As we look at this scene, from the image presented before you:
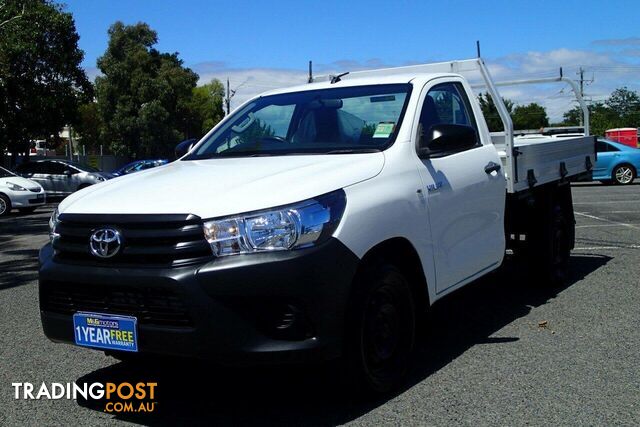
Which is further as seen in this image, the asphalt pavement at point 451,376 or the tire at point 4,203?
the tire at point 4,203

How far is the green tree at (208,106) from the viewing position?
58094mm

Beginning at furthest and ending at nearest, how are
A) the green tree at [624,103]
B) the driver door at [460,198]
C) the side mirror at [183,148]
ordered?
the green tree at [624,103] < the side mirror at [183,148] < the driver door at [460,198]

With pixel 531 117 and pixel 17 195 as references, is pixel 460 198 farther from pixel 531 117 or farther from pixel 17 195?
pixel 531 117

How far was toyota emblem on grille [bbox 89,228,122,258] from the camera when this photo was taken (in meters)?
3.73

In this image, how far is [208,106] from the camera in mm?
72438

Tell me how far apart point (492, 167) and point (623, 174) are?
759 inches

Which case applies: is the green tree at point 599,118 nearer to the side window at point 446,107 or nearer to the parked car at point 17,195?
the parked car at point 17,195

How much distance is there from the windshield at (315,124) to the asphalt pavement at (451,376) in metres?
1.46

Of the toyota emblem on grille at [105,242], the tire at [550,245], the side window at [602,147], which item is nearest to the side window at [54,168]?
the side window at [602,147]

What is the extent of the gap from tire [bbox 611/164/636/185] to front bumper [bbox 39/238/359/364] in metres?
21.3

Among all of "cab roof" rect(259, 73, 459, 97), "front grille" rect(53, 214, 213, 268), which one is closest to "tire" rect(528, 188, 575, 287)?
"cab roof" rect(259, 73, 459, 97)

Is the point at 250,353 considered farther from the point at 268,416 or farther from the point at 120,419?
the point at 120,419

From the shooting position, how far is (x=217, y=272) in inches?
138

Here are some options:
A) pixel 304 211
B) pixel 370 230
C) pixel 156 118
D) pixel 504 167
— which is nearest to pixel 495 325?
pixel 504 167
